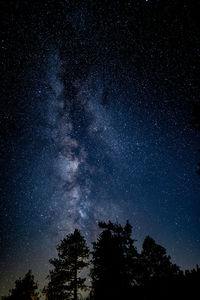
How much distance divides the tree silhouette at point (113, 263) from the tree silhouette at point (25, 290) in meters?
11.6

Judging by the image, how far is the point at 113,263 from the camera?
12078 mm

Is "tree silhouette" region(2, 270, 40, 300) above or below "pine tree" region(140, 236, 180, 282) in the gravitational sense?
below

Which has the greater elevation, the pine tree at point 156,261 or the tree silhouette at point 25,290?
the pine tree at point 156,261

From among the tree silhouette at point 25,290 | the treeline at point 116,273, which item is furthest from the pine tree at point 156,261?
the tree silhouette at point 25,290

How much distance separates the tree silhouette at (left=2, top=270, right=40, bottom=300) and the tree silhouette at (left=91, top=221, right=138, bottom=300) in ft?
37.9

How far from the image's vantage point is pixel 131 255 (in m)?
13.4

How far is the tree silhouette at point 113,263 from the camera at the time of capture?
35.8 ft

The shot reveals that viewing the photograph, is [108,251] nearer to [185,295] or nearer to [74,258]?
[74,258]

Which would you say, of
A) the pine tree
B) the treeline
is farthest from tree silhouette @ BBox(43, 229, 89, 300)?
the pine tree

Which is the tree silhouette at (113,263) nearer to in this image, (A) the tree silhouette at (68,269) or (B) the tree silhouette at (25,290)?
(A) the tree silhouette at (68,269)

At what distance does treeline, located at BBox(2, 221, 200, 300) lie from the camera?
9.02 m

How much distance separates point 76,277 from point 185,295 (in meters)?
9.47

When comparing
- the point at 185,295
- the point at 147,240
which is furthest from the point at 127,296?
A: the point at 147,240

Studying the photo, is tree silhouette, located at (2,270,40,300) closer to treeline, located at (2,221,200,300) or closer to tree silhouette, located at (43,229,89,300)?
treeline, located at (2,221,200,300)
